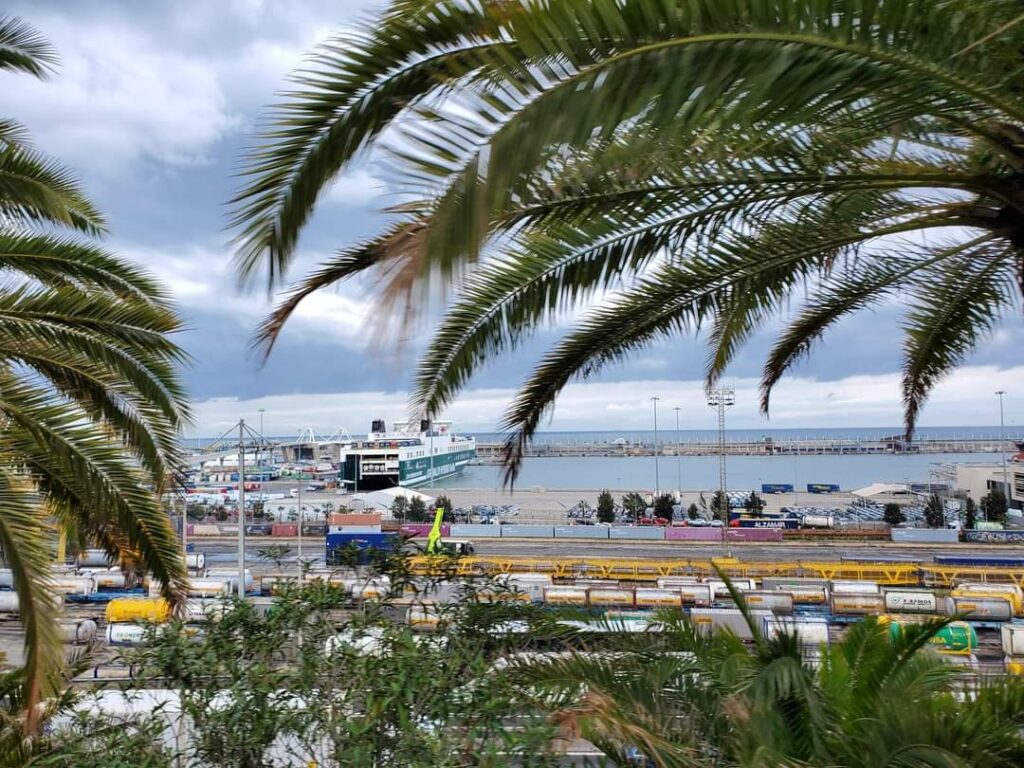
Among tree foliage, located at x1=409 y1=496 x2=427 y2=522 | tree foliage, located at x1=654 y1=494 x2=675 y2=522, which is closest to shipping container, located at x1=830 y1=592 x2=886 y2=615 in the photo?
tree foliage, located at x1=654 y1=494 x2=675 y2=522

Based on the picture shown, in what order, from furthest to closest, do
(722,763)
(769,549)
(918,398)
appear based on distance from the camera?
(769,549), (918,398), (722,763)

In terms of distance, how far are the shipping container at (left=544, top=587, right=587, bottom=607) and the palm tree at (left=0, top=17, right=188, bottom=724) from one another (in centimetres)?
1256

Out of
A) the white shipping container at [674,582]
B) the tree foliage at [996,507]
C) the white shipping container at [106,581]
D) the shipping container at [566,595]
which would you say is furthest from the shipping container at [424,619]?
the tree foliage at [996,507]

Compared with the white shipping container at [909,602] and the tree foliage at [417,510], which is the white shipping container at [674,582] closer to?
the white shipping container at [909,602]

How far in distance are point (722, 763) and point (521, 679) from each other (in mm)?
1057

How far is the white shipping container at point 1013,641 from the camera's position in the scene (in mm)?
15062

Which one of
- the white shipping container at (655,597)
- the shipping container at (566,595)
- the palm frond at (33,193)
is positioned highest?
the palm frond at (33,193)

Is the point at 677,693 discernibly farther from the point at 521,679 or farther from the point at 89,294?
the point at 89,294

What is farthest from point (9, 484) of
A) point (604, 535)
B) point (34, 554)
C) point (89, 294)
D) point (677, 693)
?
point (604, 535)

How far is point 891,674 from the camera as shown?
421cm

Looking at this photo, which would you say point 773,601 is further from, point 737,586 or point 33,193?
point 33,193

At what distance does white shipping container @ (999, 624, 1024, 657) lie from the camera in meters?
15.1

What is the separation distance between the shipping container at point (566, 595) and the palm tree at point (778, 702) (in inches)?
511

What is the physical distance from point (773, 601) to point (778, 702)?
626 inches
